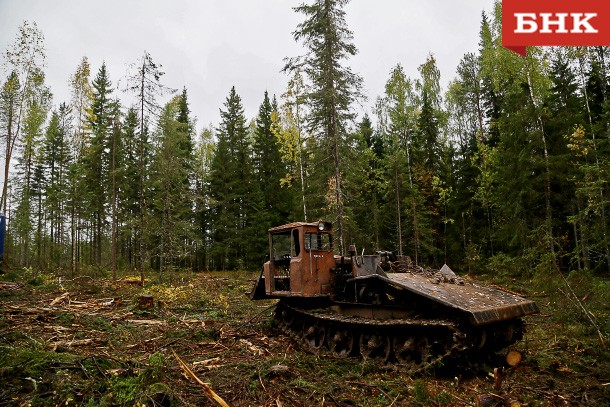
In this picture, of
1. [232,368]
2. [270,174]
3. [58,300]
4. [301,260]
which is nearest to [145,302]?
[58,300]

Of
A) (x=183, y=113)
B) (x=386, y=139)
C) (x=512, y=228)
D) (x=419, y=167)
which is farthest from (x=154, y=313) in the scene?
(x=386, y=139)

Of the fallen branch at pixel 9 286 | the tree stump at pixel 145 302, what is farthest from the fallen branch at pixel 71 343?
the fallen branch at pixel 9 286

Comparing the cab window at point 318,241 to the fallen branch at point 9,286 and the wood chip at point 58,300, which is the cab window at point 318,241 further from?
the fallen branch at point 9,286

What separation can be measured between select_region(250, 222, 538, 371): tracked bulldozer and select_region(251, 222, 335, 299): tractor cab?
0.02 m

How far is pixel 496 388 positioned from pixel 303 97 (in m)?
14.3

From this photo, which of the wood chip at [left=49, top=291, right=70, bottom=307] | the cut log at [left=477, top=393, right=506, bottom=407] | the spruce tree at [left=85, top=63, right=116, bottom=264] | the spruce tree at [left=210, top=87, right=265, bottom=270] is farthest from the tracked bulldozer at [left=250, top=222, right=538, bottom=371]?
the spruce tree at [left=85, top=63, right=116, bottom=264]

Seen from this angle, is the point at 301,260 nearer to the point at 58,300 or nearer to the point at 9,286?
the point at 58,300

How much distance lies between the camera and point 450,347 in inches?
261

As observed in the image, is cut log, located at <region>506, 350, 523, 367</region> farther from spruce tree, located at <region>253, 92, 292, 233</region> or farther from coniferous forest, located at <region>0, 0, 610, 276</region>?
spruce tree, located at <region>253, 92, 292, 233</region>

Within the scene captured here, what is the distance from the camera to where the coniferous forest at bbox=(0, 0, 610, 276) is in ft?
59.3

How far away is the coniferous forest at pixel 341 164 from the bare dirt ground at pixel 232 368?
374 centimetres

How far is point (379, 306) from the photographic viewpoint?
26.4 ft

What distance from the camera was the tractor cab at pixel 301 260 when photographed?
9.25 metres

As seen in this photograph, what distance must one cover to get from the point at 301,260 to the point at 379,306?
85.3 inches
